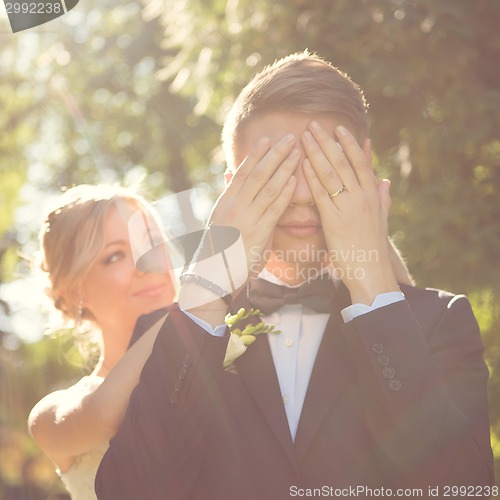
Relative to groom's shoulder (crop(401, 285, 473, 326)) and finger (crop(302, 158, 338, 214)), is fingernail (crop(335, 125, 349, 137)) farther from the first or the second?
groom's shoulder (crop(401, 285, 473, 326))

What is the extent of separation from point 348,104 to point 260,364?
1.25 m

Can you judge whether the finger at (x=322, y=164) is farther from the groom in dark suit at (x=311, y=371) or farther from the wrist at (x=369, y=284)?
the wrist at (x=369, y=284)

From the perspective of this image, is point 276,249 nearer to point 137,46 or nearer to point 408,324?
point 408,324

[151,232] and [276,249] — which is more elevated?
[276,249]

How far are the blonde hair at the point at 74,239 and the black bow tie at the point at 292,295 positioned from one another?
1773 millimetres

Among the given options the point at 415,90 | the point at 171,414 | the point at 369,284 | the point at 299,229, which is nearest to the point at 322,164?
the point at 299,229

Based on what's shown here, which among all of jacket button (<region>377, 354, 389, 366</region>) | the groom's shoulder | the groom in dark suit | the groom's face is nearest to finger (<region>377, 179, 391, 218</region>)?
the groom in dark suit

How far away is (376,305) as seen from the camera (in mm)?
2895

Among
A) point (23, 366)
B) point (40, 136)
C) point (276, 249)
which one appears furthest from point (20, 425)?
point (276, 249)

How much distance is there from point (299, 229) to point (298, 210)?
3.3 inches

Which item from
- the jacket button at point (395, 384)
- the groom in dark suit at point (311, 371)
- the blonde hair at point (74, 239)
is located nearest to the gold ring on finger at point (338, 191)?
the groom in dark suit at point (311, 371)

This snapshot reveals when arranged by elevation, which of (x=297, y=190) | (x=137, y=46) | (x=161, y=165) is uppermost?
(x=297, y=190)

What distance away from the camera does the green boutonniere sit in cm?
296

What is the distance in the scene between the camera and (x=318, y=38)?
25.0 ft
